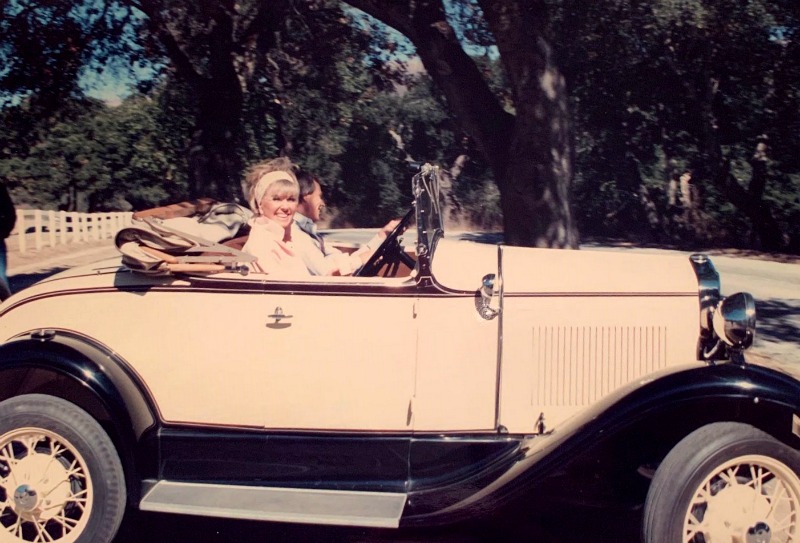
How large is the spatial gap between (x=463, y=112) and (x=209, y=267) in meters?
5.77

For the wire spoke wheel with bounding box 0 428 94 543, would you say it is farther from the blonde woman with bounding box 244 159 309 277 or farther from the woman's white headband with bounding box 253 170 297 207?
the woman's white headband with bounding box 253 170 297 207

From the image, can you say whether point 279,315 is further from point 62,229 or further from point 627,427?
point 62,229

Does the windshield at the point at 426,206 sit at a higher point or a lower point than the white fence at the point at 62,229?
higher

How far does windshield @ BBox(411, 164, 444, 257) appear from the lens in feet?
10.9

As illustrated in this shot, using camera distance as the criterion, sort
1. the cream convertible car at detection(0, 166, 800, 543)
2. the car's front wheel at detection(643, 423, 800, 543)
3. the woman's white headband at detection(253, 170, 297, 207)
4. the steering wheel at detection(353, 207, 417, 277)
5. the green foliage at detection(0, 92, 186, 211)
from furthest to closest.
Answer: the green foliage at detection(0, 92, 186, 211)
the steering wheel at detection(353, 207, 417, 277)
the woman's white headband at detection(253, 170, 297, 207)
the cream convertible car at detection(0, 166, 800, 543)
the car's front wheel at detection(643, 423, 800, 543)

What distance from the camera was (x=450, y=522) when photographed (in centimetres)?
295

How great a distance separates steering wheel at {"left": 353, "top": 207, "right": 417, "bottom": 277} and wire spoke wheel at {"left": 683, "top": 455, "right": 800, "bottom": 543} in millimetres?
1752

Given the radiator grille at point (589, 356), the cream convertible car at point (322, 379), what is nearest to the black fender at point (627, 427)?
the cream convertible car at point (322, 379)

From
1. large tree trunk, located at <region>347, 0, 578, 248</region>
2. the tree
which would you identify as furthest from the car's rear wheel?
the tree

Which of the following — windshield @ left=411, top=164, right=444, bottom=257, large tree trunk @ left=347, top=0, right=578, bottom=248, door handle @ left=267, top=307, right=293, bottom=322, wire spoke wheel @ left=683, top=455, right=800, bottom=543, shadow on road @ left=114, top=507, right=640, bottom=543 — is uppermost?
large tree trunk @ left=347, top=0, right=578, bottom=248

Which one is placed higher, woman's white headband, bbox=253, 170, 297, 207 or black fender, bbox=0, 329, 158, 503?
woman's white headband, bbox=253, 170, 297, 207

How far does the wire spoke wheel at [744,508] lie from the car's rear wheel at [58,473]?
94.2 inches

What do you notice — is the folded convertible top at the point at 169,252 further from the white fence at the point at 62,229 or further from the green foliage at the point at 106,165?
the green foliage at the point at 106,165

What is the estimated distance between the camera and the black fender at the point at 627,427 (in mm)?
2848
